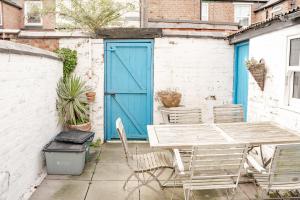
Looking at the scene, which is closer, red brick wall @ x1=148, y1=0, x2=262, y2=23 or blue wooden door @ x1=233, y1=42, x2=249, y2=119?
blue wooden door @ x1=233, y1=42, x2=249, y2=119

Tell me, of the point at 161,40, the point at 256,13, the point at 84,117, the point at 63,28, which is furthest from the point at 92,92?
the point at 256,13

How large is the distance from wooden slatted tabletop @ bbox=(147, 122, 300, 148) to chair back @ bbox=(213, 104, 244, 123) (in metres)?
0.64

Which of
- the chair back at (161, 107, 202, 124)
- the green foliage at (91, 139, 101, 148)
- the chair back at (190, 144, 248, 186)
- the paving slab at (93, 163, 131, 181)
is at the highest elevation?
the chair back at (161, 107, 202, 124)

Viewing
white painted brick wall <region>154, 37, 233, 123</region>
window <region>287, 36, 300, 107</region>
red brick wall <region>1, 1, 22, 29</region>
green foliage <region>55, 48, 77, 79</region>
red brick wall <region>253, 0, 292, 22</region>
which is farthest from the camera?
red brick wall <region>1, 1, 22, 29</region>

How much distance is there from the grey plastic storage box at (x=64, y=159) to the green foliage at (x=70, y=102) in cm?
132

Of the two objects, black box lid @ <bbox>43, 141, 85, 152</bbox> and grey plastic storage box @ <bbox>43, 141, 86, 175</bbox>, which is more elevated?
black box lid @ <bbox>43, 141, 85, 152</bbox>

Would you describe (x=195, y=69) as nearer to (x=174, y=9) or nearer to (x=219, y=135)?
(x=219, y=135)

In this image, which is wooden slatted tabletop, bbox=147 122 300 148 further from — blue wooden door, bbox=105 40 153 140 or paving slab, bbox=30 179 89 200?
blue wooden door, bbox=105 40 153 140

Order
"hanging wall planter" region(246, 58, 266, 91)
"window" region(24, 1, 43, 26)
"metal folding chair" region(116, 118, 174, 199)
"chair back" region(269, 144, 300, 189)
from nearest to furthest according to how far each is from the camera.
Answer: "chair back" region(269, 144, 300, 189) → "metal folding chair" region(116, 118, 174, 199) → "hanging wall planter" region(246, 58, 266, 91) → "window" region(24, 1, 43, 26)

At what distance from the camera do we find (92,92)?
7355 millimetres

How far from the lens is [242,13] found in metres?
17.3

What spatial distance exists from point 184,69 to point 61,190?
415 cm

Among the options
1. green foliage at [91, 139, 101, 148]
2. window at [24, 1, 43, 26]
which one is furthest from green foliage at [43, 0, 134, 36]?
window at [24, 1, 43, 26]

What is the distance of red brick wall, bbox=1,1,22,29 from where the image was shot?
1483 centimetres
